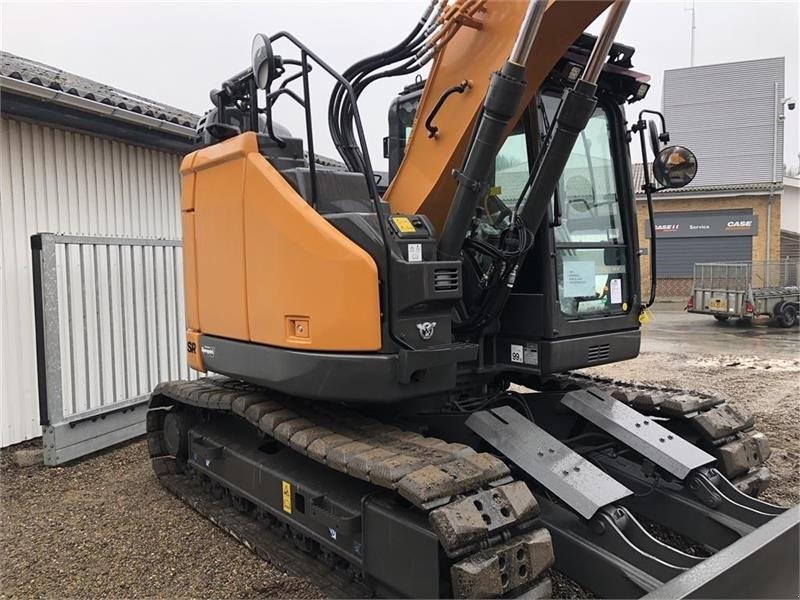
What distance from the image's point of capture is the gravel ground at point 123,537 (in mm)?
3266

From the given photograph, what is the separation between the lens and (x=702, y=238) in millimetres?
22359

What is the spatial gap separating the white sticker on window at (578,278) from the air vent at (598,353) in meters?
0.31

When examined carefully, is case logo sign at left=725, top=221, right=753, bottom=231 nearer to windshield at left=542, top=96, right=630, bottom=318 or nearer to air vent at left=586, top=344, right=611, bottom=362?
windshield at left=542, top=96, right=630, bottom=318

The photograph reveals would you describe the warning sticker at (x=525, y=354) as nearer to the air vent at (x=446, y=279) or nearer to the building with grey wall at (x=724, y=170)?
the air vent at (x=446, y=279)

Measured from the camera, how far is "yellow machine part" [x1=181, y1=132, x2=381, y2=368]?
2.87 meters

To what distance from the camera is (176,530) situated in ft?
12.9

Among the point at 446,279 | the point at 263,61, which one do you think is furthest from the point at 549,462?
the point at 263,61

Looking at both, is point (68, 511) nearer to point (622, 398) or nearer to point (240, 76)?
point (240, 76)

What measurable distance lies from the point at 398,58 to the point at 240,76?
0.97 meters

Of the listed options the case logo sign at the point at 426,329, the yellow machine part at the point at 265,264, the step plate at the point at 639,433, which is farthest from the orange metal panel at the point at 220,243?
the step plate at the point at 639,433

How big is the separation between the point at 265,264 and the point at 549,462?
5.75ft

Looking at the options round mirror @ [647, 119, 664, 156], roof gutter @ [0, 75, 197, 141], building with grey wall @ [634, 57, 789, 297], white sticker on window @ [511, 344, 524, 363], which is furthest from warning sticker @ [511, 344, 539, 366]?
building with grey wall @ [634, 57, 789, 297]

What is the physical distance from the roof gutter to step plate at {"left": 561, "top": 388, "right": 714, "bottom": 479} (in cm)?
321

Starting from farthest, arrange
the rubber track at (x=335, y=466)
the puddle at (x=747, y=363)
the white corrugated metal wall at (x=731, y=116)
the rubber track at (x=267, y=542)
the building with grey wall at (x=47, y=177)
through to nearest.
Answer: the white corrugated metal wall at (x=731, y=116)
the puddle at (x=747, y=363)
the building with grey wall at (x=47, y=177)
the rubber track at (x=267, y=542)
the rubber track at (x=335, y=466)
